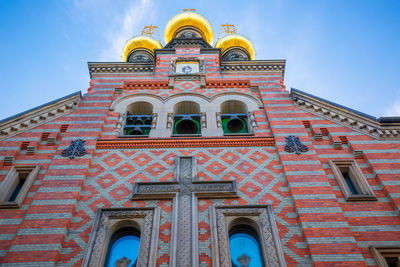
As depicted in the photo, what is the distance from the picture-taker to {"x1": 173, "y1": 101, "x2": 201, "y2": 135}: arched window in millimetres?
11000

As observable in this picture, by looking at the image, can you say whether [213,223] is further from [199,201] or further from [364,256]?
[364,256]

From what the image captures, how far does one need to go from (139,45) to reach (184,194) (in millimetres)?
15342

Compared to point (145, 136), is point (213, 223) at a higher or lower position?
lower

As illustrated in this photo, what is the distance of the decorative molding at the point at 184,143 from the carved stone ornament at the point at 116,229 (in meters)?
2.43

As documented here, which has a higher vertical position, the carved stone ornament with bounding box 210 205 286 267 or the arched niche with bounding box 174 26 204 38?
the arched niche with bounding box 174 26 204 38

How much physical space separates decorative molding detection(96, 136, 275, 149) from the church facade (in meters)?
0.03

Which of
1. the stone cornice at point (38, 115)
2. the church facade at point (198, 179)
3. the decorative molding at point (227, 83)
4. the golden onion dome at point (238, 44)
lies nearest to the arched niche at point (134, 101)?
the church facade at point (198, 179)

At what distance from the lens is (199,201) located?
780 cm

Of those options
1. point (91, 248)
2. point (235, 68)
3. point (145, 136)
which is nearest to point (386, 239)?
point (91, 248)

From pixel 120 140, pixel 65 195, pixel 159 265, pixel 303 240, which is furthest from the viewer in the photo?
pixel 120 140

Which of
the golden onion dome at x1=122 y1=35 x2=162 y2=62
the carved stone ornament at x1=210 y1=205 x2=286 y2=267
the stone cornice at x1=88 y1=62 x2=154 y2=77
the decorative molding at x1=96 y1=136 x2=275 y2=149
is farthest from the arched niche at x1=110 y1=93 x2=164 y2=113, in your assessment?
the golden onion dome at x1=122 y1=35 x2=162 y2=62

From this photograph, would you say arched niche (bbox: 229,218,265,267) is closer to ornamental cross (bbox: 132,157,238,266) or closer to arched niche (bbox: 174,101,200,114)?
ornamental cross (bbox: 132,157,238,266)

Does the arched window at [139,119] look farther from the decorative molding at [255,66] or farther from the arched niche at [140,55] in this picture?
the arched niche at [140,55]

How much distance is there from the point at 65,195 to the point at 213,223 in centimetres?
354
